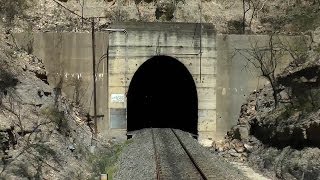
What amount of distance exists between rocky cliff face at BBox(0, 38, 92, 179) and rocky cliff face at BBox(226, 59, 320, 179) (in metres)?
7.00

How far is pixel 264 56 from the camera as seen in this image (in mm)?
23234

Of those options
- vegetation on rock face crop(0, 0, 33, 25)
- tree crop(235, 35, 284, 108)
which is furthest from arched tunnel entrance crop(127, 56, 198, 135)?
vegetation on rock face crop(0, 0, 33, 25)

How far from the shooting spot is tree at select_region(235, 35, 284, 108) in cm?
2314

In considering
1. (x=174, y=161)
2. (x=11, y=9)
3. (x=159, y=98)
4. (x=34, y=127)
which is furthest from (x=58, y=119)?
(x=159, y=98)

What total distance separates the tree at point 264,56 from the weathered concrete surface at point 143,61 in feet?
0.96

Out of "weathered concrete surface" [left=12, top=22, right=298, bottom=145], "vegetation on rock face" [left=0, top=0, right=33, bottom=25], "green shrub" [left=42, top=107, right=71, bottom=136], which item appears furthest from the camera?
"vegetation on rock face" [left=0, top=0, right=33, bottom=25]

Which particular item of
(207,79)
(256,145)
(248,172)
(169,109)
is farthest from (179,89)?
(248,172)

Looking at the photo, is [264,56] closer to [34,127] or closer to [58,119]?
[58,119]

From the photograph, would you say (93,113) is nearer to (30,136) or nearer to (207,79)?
(207,79)

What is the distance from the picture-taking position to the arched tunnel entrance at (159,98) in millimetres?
32344

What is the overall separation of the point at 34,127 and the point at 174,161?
18.2ft

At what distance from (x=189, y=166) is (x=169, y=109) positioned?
21.6 m

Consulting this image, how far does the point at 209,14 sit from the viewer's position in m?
27.3

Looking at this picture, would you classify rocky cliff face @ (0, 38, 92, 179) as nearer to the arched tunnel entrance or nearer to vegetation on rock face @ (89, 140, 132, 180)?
vegetation on rock face @ (89, 140, 132, 180)
